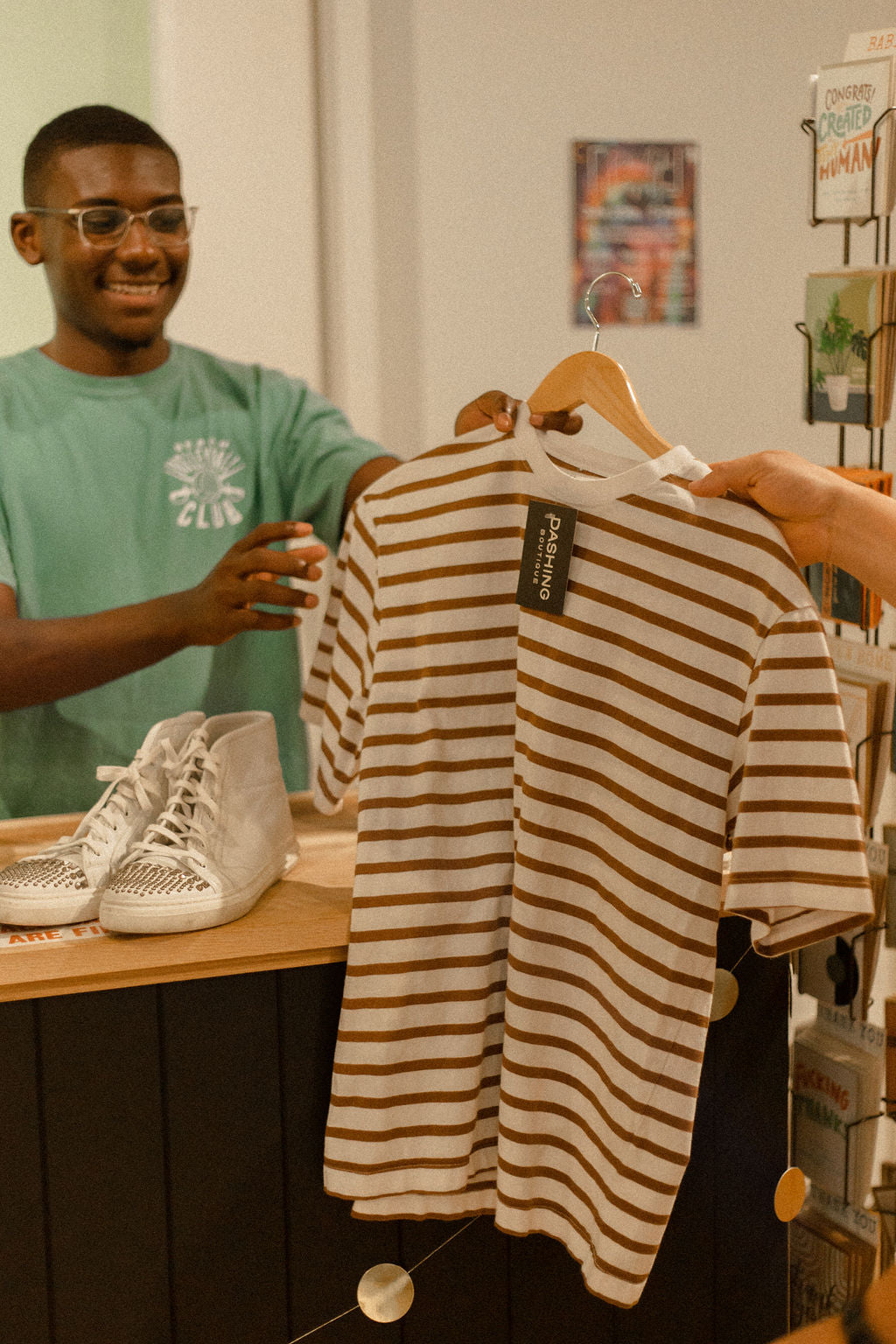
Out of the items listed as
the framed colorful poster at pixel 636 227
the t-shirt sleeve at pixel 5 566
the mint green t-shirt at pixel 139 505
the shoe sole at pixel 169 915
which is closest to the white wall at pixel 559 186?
the framed colorful poster at pixel 636 227

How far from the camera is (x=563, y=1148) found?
1.03m

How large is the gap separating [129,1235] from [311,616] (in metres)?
0.90

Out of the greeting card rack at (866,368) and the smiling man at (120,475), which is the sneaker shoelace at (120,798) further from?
the greeting card rack at (866,368)

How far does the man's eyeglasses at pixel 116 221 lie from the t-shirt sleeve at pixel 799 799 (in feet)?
3.17

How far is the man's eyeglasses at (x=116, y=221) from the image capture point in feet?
4.65

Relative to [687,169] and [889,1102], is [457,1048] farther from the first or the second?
[687,169]

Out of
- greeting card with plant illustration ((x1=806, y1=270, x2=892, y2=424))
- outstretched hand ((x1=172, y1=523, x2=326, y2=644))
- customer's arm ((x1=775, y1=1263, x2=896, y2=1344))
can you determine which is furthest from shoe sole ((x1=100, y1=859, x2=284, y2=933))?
greeting card with plant illustration ((x1=806, y1=270, x2=892, y2=424))

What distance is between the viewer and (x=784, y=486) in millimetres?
898

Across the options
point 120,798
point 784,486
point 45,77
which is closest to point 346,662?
point 120,798

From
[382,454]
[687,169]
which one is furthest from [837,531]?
[687,169]

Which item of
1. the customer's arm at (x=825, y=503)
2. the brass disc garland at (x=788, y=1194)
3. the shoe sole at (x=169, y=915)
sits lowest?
the brass disc garland at (x=788, y=1194)

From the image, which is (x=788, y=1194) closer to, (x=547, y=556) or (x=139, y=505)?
(x=547, y=556)

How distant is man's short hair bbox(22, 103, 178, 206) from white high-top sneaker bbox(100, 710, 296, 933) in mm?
733

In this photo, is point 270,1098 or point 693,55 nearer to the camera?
point 270,1098
